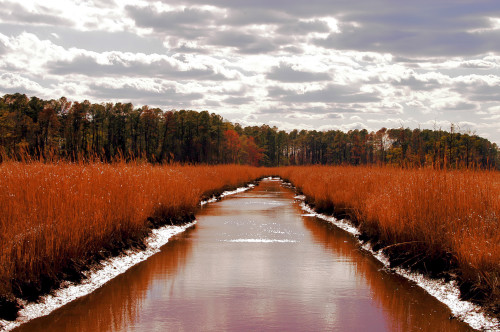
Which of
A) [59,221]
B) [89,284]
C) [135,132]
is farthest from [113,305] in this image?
[135,132]

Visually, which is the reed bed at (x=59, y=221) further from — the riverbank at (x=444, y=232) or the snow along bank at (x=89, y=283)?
the riverbank at (x=444, y=232)

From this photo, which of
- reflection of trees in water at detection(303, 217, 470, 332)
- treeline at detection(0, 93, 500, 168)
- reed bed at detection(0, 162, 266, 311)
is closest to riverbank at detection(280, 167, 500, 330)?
reflection of trees in water at detection(303, 217, 470, 332)

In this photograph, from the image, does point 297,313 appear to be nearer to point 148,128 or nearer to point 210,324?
point 210,324

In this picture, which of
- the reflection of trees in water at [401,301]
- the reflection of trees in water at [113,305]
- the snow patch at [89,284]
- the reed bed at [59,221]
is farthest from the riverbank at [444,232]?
the reed bed at [59,221]

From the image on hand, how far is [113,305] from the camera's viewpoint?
7.72m

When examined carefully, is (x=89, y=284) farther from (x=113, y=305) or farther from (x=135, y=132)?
(x=135, y=132)

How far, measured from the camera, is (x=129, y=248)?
1142 centimetres

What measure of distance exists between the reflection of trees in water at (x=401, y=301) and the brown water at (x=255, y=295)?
2cm

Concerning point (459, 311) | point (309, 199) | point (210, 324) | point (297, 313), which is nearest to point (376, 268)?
point (459, 311)

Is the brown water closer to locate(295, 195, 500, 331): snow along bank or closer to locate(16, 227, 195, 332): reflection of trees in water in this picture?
locate(16, 227, 195, 332): reflection of trees in water

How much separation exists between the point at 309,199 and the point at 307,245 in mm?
12239

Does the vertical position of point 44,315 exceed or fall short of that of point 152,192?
it falls short

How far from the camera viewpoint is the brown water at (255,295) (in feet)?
22.3

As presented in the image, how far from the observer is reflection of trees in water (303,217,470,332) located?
22.8 ft
